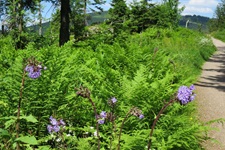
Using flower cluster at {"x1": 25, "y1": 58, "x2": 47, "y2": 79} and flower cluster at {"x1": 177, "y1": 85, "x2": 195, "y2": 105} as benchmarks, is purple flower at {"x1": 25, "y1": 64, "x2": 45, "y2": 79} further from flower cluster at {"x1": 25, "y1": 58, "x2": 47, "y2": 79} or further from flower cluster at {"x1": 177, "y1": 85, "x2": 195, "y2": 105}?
flower cluster at {"x1": 177, "y1": 85, "x2": 195, "y2": 105}

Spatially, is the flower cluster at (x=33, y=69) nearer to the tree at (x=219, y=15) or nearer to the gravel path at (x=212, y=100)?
the gravel path at (x=212, y=100)

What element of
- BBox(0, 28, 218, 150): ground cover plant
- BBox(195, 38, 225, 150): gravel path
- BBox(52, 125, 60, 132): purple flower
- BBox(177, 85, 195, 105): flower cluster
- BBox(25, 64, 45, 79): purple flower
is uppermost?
BBox(25, 64, 45, 79): purple flower

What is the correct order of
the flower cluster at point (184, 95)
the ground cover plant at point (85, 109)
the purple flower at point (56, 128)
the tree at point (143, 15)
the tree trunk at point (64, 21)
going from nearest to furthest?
1. the flower cluster at point (184, 95)
2. the purple flower at point (56, 128)
3. the ground cover plant at point (85, 109)
4. the tree trunk at point (64, 21)
5. the tree at point (143, 15)

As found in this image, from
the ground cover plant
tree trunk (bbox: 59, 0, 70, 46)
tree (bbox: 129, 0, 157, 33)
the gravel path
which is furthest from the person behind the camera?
tree (bbox: 129, 0, 157, 33)

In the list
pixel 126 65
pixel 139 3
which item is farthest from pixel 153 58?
pixel 139 3

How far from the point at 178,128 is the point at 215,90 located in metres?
6.78

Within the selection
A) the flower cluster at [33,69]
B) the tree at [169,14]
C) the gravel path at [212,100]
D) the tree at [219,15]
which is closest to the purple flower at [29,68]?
the flower cluster at [33,69]

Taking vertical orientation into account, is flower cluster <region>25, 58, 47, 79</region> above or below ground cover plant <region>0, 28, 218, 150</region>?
above

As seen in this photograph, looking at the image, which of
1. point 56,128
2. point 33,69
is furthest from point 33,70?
point 56,128

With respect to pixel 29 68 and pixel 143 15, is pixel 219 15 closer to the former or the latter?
pixel 143 15

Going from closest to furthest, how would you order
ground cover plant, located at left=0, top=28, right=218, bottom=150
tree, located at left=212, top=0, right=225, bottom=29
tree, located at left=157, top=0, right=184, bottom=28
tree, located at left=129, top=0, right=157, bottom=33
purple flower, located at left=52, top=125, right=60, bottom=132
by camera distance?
purple flower, located at left=52, top=125, right=60, bottom=132 → ground cover plant, located at left=0, top=28, right=218, bottom=150 → tree, located at left=157, top=0, right=184, bottom=28 → tree, located at left=129, top=0, right=157, bottom=33 → tree, located at left=212, top=0, right=225, bottom=29

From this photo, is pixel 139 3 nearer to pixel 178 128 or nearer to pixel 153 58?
pixel 153 58

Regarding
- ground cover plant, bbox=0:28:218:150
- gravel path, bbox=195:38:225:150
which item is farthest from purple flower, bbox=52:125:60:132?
gravel path, bbox=195:38:225:150

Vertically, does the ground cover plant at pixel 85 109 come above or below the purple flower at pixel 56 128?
below
